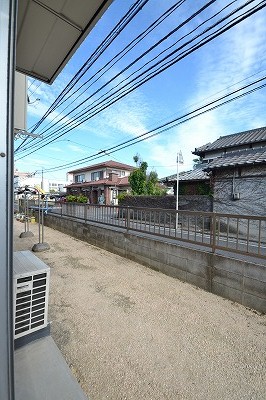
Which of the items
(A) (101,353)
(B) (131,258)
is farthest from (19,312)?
(B) (131,258)

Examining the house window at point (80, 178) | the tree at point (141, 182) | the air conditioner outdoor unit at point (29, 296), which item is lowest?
the air conditioner outdoor unit at point (29, 296)

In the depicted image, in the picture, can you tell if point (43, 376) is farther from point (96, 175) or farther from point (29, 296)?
point (96, 175)

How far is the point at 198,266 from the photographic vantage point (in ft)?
13.6

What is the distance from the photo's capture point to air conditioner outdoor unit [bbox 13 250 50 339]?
78.0 inches

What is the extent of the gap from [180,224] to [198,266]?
99.6 inches

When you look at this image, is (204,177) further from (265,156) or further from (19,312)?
(19,312)

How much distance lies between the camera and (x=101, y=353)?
236 cm

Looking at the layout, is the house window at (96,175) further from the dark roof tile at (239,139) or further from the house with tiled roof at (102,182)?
the dark roof tile at (239,139)

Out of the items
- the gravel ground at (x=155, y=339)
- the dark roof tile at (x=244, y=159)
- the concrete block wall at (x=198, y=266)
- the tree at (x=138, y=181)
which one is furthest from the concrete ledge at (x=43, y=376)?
the tree at (x=138, y=181)

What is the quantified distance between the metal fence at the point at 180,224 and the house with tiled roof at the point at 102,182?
16019mm

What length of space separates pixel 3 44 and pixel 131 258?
5.54 metres

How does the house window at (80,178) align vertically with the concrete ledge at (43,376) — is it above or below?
above

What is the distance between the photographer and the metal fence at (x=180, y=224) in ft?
13.3

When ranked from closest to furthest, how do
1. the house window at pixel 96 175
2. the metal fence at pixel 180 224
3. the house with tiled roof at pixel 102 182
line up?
1. the metal fence at pixel 180 224
2. the house with tiled roof at pixel 102 182
3. the house window at pixel 96 175
